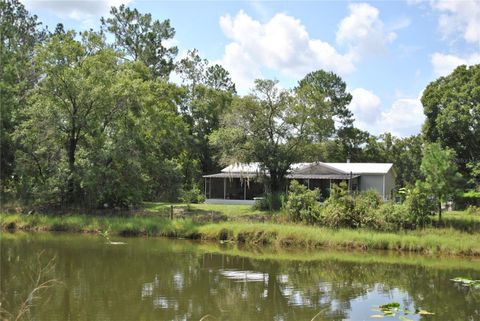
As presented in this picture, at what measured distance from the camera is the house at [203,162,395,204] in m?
38.6

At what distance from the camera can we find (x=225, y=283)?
16.0 meters

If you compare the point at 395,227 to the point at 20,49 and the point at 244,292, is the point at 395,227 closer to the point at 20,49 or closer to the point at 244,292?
the point at 244,292

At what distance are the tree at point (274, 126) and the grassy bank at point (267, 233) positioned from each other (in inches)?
290

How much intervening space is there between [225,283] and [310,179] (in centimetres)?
2536

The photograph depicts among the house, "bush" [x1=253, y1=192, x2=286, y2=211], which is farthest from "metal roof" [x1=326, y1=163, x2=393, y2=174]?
"bush" [x1=253, y1=192, x2=286, y2=211]

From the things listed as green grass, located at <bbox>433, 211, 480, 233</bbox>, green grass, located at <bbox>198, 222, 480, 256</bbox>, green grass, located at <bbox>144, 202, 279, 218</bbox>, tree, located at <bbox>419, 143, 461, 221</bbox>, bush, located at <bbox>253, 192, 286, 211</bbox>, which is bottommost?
green grass, located at <bbox>198, 222, 480, 256</bbox>

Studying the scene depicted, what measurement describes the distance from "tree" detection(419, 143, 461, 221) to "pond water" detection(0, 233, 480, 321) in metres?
5.20

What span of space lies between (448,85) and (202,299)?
3581 centimetres

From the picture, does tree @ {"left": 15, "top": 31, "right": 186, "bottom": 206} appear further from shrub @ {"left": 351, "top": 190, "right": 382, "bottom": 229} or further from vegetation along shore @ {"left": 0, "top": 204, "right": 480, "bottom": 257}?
shrub @ {"left": 351, "top": 190, "right": 382, "bottom": 229}

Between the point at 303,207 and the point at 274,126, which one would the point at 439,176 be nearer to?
the point at 303,207

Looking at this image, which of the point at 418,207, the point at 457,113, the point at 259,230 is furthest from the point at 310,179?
the point at 259,230

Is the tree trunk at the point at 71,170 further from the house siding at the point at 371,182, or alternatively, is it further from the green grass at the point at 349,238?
the house siding at the point at 371,182

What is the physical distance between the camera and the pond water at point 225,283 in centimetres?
1230

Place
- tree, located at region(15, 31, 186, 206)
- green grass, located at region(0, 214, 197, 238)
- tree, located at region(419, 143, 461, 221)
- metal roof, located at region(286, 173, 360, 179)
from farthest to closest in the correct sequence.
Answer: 1. metal roof, located at region(286, 173, 360, 179)
2. tree, located at region(15, 31, 186, 206)
3. green grass, located at region(0, 214, 197, 238)
4. tree, located at region(419, 143, 461, 221)
